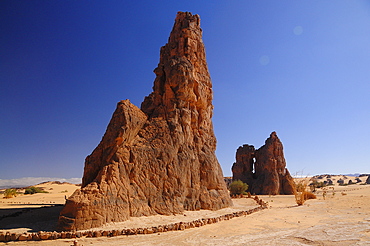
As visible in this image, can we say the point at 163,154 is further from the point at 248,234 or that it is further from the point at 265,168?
the point at 265,168

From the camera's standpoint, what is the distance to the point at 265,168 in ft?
138

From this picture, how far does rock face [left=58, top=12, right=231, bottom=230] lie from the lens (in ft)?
35.8

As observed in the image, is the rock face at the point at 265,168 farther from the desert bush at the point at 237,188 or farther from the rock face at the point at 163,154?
the rock face at the point at 163,154

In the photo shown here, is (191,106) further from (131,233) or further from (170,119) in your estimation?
(131,233)

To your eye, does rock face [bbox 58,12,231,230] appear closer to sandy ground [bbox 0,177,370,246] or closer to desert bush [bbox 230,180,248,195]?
sandy ground [bbox 0,177,370,246]

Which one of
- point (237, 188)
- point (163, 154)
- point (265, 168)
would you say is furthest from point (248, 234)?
point (265, 168)

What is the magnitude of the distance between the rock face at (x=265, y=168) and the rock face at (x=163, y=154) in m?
25.0

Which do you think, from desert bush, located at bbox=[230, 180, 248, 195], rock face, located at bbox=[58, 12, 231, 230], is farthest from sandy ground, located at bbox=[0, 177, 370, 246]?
desert bush, located at bbox=[230, 180, 248, 195]

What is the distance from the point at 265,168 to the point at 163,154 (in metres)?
31.8

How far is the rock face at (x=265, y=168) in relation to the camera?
40375 mm

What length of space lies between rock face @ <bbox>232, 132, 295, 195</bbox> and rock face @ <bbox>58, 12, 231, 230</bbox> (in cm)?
2498

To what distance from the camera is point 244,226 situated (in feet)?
37.7

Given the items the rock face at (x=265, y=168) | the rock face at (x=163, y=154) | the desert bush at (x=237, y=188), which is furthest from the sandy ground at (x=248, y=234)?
the rock face at (x=265, y=168)

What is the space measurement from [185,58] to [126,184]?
32.7ft
